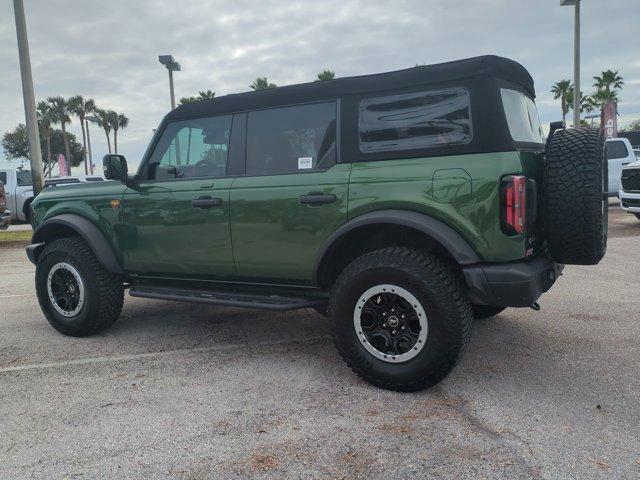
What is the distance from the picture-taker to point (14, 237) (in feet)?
41.1

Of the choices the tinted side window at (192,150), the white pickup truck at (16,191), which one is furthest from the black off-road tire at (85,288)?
the white pickup truck at (16,191)

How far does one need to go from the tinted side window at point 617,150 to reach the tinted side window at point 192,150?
13699mm

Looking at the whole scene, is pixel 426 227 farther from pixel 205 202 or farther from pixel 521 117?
pixel 205 202

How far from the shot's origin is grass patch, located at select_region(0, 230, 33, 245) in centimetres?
1197

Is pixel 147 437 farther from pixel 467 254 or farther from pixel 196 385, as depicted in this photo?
pixel 467 254

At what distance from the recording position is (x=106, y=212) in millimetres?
4496

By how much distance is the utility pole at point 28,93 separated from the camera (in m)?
11.6

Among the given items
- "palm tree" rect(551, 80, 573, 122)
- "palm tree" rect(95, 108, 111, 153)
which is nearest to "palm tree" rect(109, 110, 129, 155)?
"palm tree" rect(95, 108, 111, 153)

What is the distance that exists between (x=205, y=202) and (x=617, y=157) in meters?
14.3

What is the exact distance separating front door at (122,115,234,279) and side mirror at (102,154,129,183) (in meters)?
0.13

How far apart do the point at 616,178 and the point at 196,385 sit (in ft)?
47.4

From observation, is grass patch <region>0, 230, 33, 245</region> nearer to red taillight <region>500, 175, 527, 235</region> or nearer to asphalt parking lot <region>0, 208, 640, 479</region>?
asphalt parking lot <region>0, 208, 640, 479</region>

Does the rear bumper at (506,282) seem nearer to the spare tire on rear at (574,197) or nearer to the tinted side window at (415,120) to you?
the spare tire on rear at (574,197)

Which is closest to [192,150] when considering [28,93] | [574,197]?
[574,197]
